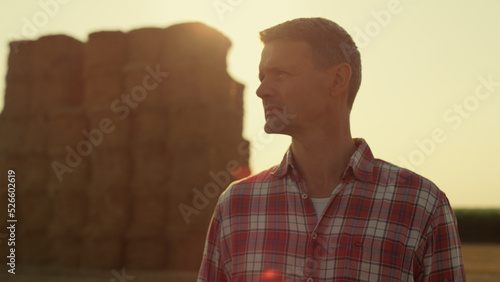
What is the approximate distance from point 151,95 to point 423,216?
8820 mm

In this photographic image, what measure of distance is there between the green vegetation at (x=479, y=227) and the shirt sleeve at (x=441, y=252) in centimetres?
2914

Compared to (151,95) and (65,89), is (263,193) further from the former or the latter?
(65,89)

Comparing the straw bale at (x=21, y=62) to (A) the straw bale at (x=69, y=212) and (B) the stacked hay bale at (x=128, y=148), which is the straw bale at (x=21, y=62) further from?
(A) the straw bale at (x=69, y=212)

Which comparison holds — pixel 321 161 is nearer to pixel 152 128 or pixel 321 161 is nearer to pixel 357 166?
pixel 357 166

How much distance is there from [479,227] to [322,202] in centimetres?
3001

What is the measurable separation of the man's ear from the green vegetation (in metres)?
29.1

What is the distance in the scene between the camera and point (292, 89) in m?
2.00

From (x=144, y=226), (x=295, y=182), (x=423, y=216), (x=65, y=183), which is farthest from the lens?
(x=65, y=183)

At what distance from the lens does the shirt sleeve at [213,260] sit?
2.09 metres

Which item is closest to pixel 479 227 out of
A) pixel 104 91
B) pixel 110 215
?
pixel 110 215

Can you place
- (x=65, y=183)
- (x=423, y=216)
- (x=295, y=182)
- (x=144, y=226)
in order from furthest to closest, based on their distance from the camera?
(x=65, y=183) < (x=144, y=226) < (x=295, y=182) < (x=423, y=216)

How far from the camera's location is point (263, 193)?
82.6 inches

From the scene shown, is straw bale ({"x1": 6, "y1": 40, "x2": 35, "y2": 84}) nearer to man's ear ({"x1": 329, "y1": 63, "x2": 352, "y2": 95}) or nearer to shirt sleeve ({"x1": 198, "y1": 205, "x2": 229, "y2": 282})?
shirt sleeve ({"x1": 198, "y1": 205, "x2": 229, "y2": 282})

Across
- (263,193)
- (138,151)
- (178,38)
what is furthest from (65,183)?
(263,193)
